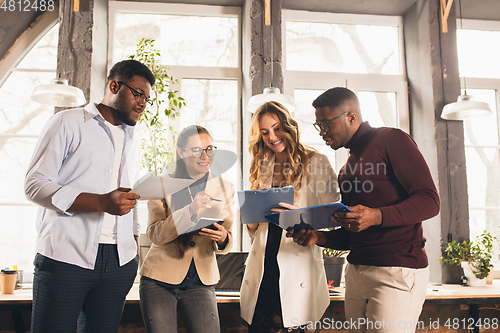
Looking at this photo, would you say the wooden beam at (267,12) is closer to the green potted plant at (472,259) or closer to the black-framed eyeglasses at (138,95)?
the black-framed eyeglasses at (138,95)

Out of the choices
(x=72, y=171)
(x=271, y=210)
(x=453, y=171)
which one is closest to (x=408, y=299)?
(x=271, y=210)

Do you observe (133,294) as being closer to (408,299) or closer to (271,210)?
(271,210)

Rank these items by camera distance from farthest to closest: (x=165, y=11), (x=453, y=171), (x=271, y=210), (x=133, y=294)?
(x=165, y=11) → (x=453, y=171) → (x=133, y=294) → (x=271, y=210)

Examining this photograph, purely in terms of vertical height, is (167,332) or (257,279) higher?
(257,279)

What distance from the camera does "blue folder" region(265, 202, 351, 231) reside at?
1261mm

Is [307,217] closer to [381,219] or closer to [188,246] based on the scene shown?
[381,219]

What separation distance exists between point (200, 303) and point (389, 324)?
75cm

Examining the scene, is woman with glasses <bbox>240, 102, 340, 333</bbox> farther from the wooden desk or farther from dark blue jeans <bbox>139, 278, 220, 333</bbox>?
the wooden desk

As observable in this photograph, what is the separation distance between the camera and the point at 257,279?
1.54 m

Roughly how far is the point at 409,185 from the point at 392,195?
3.1 inches

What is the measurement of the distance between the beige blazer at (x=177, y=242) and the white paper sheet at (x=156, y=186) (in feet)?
0.61

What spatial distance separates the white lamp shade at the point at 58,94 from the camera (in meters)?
2.44

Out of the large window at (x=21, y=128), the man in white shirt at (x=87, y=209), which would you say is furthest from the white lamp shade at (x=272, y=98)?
the large window at (x=21, y=128)

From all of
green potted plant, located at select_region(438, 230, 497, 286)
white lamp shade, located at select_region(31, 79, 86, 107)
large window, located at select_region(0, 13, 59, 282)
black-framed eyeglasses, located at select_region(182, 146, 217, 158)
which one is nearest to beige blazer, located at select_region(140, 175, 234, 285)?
black-framed eyeglasses, located at select_region(182, 146, 217, 158)
